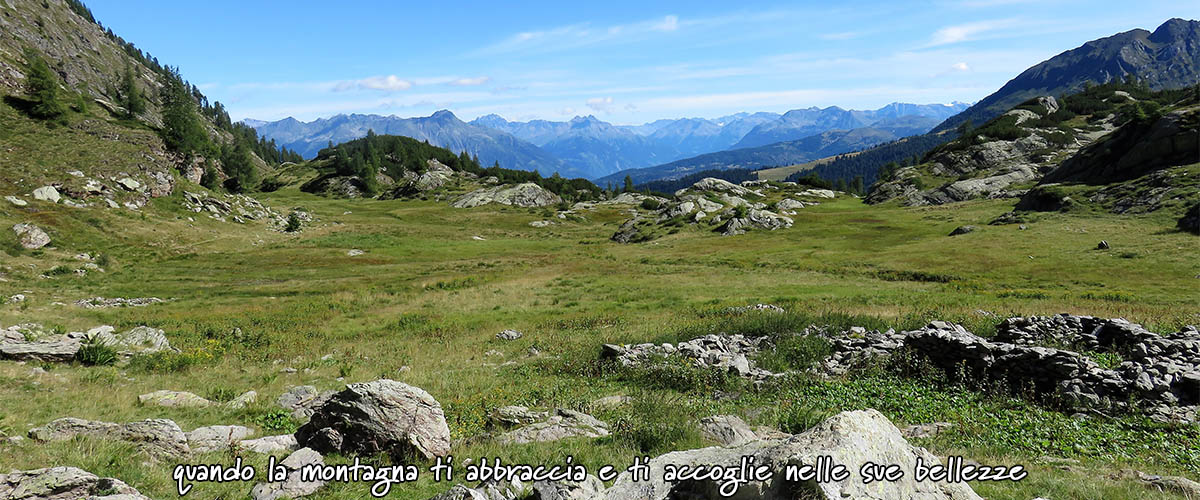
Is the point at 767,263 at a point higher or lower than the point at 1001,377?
lower

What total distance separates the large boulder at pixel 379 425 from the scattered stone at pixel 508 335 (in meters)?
14.1

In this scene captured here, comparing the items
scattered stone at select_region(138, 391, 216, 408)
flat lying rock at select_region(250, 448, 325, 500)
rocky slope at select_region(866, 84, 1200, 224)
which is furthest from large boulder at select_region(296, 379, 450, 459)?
rocky slope at select_region(866, 84, 1200, 224)

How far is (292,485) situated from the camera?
26.6 ft

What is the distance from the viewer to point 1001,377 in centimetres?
1416

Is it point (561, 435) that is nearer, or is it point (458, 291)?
point (561, 435)

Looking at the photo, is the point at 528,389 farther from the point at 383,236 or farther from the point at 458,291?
the point at 383,236

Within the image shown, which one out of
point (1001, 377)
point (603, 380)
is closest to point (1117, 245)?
point (1001, 377)

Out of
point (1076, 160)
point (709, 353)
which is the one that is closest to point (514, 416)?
point (709, 353)

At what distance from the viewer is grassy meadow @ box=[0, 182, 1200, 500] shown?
10.2 metres

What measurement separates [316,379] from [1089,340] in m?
Answer: 26.9

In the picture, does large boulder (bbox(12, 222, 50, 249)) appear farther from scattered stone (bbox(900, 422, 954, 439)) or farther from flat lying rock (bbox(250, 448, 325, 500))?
scattered stone (bbox(900, 422, 954, 439))

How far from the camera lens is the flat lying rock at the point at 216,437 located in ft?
31.8

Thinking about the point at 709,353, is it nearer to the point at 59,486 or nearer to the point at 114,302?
the point at 59,486

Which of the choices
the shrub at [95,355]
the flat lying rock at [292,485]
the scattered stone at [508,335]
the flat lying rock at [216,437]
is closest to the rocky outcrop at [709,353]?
the scattered stone at [508,335]
